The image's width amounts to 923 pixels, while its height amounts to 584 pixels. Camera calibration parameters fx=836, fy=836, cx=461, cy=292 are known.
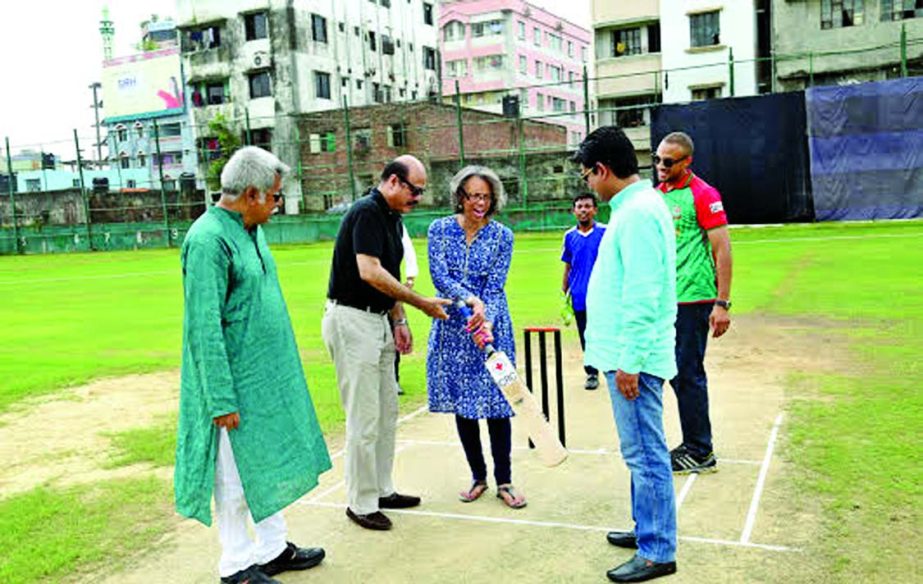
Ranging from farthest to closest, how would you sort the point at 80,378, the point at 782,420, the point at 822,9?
the point at 822,9, the point at 80,378, the point at 782,420

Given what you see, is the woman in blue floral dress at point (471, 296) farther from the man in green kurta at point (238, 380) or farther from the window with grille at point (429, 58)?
the window with grille at point (429, 58)

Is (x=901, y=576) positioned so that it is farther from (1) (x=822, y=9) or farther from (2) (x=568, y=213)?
(1) (x=822, y=9)

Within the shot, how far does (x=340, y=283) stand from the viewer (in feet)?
15.4

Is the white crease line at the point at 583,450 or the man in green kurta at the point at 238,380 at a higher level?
the man in green kurta at the point at 238,380

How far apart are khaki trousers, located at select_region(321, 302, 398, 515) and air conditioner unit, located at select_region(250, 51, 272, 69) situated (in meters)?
45.4

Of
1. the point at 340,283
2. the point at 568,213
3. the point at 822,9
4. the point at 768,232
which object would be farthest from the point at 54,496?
the point at 822,9

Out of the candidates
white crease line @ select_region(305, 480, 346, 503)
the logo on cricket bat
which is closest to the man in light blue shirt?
the logo on cricket bat

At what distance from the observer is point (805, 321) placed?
10.7m

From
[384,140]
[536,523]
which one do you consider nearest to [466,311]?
[536,523]

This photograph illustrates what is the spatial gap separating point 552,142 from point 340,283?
40.0 meters

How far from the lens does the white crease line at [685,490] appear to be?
481 cm

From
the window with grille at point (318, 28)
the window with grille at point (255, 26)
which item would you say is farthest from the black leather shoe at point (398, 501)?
the window with grille at point (318, 28)

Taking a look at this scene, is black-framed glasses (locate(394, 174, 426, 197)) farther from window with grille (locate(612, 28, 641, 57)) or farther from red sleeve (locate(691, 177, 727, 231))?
window with grille (locate(612, 28, 641, 57))

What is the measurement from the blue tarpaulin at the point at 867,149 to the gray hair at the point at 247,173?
2546 centimetres
